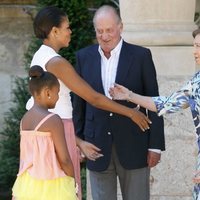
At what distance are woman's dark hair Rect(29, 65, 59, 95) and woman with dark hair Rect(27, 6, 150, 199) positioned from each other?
21 centimetres

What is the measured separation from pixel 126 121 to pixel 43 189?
3.05 ft

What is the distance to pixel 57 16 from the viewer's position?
Answer: 15.5 ft

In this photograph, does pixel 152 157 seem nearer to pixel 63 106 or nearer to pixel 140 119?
pixel 140 119

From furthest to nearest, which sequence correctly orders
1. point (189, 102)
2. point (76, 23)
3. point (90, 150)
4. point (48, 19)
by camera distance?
point (76, 23) < point (90, 150) < point (48, 19) < point (189, 102)

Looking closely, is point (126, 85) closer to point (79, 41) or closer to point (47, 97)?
point (47, 97)

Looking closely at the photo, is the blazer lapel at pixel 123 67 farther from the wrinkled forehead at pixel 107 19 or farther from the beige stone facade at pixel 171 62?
the beige stone facade at pixel 171 62

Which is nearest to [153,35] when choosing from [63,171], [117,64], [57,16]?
[117,64]

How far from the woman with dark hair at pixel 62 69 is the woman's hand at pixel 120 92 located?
0.19 ft

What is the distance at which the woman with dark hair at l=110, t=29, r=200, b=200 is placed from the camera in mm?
4469

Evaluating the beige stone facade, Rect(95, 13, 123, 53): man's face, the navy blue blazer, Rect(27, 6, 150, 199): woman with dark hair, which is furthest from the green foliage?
Rect(27, 6, 150, 199): woman with dark hair

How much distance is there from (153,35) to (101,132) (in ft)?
4.19

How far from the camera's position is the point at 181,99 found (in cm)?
461

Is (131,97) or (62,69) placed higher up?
(62,69)

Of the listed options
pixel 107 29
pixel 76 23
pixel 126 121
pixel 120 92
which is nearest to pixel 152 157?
pixel 126 121
